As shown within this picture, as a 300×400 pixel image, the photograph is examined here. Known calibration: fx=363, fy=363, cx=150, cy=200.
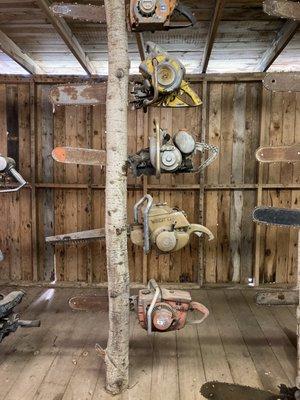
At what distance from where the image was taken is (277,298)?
2.42 m

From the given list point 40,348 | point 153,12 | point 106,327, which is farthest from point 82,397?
point 153,12

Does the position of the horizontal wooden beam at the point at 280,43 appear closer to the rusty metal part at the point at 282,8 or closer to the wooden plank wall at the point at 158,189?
the wooden plank wall at the point at 158,189

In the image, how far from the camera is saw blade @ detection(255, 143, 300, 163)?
2287 millimetres

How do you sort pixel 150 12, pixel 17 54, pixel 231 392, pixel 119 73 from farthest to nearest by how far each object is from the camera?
pixel 17 54
pixel 231 392
pixel 119 73
pixel 150 12

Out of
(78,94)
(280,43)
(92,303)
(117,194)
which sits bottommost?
(92,303)

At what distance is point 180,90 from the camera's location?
2559mm

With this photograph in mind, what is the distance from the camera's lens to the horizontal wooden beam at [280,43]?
9.67 ft

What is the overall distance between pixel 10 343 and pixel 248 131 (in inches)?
127

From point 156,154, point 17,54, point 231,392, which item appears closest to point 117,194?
point 156,154

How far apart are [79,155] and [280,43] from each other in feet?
7.13

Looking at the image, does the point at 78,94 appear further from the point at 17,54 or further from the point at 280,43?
the point at 280,43

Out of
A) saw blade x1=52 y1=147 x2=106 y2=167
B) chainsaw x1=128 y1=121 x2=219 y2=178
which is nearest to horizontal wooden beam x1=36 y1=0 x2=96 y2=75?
saw blade x1=52 y1=147 x2=106 y2=167

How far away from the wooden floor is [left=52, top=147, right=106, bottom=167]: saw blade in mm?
1493

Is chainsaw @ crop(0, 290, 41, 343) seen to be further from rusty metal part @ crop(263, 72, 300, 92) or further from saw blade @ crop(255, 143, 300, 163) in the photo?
rusty metal part @ crop(263, 72, 300, 92)
